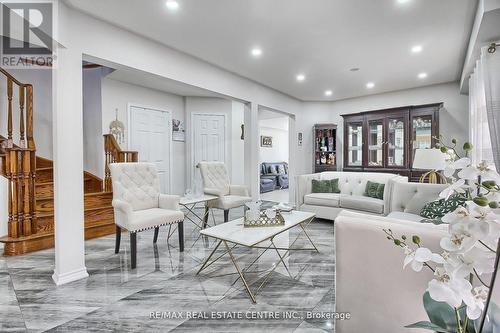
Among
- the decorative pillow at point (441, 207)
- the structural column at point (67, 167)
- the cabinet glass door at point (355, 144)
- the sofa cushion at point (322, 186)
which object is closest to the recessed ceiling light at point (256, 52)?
the structural column at point (67, 167)

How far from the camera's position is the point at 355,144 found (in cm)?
587

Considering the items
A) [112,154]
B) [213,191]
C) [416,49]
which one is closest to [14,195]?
[112,154]

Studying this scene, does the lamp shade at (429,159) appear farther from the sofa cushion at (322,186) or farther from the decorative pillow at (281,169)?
the decorative pillow at (281,169)

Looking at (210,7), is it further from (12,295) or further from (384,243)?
(12,295)

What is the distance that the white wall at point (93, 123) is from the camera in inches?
187

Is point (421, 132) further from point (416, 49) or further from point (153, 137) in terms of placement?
point (153, 137)

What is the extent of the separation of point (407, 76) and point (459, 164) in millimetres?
4782

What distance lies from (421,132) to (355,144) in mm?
1259

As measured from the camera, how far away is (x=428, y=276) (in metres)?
1.21

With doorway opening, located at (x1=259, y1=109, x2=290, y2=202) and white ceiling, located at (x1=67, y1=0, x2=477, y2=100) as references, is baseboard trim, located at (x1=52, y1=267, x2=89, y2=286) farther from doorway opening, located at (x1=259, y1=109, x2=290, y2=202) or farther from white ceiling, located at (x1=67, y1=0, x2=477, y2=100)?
doorway opening, located at (x1=259, y1=109, x2=290, y2=202)

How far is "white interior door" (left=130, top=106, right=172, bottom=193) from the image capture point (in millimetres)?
5261

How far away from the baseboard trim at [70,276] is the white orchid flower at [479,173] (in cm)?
290

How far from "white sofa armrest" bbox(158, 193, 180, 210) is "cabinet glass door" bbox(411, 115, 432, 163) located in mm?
4387

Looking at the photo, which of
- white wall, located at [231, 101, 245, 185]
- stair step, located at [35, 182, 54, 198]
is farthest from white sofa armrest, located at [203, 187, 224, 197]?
stair step, located at [35, 182, 54, 198]
